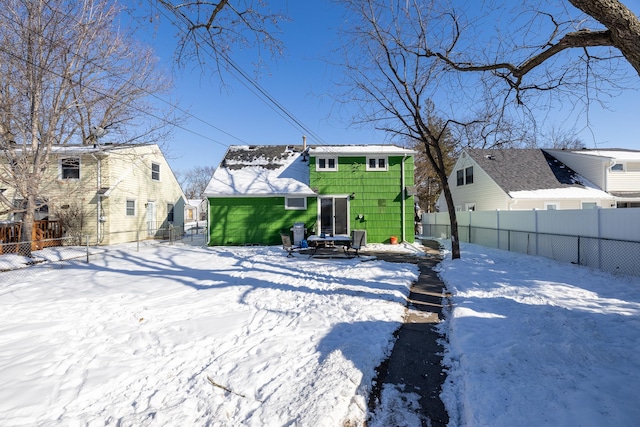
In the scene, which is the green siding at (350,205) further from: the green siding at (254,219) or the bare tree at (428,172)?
the bare tree at (428,172)

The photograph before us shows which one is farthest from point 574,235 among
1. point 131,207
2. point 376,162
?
point 131,207

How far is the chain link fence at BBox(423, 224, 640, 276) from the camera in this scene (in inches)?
301

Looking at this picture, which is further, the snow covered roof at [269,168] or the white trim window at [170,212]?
the white trim window at [170,212]

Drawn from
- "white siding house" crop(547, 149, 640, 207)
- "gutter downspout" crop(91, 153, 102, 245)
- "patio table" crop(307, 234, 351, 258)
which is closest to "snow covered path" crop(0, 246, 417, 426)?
"patio table" crop(307, 234, 351, 258)

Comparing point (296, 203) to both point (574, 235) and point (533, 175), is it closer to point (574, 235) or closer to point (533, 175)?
point (574, 235)

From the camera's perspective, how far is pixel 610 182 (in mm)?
18531

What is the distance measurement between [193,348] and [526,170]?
23.3m

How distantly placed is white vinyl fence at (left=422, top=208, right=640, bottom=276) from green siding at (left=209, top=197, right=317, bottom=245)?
915cm

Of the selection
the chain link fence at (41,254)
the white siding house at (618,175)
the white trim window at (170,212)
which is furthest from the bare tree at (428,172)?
the chain link fence at (41,254)

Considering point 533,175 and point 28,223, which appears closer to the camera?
point 28,223

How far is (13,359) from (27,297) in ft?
11.2

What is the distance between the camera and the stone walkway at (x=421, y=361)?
2939mm

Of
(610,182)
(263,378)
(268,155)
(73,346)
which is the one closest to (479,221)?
(610,182)

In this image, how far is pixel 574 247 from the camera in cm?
934
